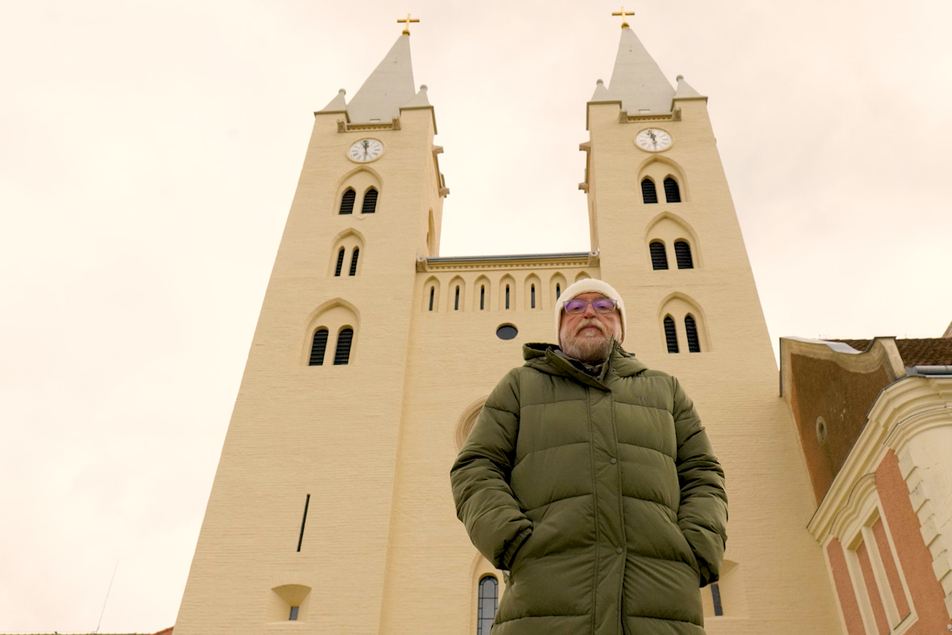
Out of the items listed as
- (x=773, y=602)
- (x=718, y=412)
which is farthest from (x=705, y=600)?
(x=718, y=412)

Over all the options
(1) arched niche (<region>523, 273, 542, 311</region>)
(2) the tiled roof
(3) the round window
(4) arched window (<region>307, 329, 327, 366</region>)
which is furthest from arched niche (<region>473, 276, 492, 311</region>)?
(2) the tiled roof

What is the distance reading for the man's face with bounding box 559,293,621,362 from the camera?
4.00 metres

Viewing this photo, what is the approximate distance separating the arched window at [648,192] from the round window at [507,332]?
5.58m

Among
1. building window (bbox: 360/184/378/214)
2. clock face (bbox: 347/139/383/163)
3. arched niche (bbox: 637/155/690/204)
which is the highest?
clock face (bbox: 347/139/383/163)

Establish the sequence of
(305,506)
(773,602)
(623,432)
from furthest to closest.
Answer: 1. (305,506)
2. (773,602)
3. (623,432)

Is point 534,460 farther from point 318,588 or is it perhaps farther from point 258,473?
point 258,473

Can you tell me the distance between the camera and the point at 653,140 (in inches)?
871

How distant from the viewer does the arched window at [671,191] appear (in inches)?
826

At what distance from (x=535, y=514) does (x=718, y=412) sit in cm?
1345

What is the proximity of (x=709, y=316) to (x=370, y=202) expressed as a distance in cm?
A: 934

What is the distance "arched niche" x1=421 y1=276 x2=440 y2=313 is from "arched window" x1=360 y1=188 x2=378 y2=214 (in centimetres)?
301

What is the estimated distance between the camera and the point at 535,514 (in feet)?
11.1

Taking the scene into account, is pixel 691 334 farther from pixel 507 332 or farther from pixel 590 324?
pixel 590 324

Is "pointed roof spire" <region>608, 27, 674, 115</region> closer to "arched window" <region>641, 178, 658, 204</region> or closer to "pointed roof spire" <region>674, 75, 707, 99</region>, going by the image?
"pointed roof spire" <region>674, 75, 707, 99</region>
